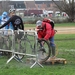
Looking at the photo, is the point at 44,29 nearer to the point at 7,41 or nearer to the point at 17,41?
the point at 17,41

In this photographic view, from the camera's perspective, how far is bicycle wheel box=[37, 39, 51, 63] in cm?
1043

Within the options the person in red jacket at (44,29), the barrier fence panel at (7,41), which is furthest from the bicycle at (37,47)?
the person in red jacket at (44,29)

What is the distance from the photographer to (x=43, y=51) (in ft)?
34.4

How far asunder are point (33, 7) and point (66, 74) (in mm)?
113795

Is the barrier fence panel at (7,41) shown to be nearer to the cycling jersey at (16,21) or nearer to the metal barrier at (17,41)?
the metal barrier at (17,41)

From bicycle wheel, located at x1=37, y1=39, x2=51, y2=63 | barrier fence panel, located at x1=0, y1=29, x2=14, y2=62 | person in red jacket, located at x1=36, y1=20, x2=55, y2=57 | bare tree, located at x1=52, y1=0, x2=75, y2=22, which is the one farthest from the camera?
bare tree, located at x1=52, y1=0, x2=75, y2=22

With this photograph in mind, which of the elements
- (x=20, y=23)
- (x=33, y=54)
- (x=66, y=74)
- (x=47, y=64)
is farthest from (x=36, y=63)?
(x=20, y=23)

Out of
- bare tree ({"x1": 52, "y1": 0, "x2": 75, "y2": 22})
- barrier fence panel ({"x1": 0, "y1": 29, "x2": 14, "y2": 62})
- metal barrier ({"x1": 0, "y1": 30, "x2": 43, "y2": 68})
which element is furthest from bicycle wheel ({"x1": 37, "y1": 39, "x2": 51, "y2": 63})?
bare tree ({"x1": 52, "y1": 0, "x2": 75, "y2": 22})

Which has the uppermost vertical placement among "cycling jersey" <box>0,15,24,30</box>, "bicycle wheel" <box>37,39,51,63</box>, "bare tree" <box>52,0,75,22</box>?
"bare tree" <box>52,0,75,22</box>

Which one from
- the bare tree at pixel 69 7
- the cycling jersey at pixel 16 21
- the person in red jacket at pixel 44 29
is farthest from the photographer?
the bare tree at pixel 69 7

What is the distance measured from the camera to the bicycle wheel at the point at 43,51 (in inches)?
410

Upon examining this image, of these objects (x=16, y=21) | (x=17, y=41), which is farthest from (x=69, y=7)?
(x=17, y=41)

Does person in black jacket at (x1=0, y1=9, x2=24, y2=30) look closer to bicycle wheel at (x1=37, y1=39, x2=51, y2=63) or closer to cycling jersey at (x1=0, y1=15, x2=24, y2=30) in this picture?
cycling jersey at (x1=0, y1=15, x2=24, y2=30)

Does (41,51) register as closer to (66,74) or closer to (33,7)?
(66,74)
